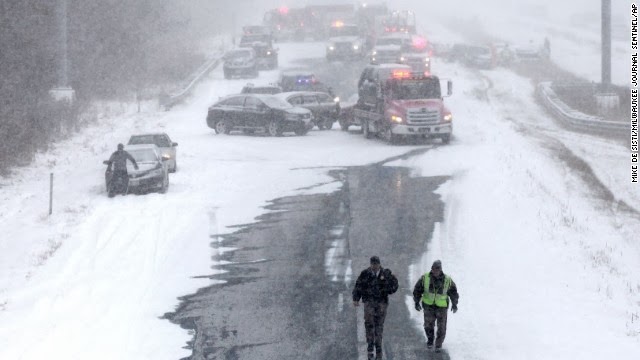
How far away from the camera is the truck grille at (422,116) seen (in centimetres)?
3638

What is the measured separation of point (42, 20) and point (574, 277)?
34.5 m

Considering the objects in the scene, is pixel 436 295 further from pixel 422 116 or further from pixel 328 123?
pixel 328 123

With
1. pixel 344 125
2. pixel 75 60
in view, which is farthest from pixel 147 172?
pixel 75 60

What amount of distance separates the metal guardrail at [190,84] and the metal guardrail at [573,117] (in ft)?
57.4

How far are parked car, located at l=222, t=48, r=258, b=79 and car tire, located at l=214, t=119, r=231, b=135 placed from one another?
66.1ft

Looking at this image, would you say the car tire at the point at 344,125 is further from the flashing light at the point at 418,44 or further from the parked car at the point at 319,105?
the flashing light at the point at 418,44

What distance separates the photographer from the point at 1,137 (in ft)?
115

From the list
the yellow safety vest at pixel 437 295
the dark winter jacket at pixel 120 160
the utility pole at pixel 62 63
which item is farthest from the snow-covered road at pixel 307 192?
the utility pole at pixel 62 63

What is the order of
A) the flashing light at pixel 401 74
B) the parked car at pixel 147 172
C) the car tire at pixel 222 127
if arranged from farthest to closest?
the car tire at pixel 222 127 → the flashing light at pixel 401 74 → the parked car at pixel 147 172

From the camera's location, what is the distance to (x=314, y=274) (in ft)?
66.3

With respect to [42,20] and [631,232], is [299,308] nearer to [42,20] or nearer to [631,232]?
[631,232]

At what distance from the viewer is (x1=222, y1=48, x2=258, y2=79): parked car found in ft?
202

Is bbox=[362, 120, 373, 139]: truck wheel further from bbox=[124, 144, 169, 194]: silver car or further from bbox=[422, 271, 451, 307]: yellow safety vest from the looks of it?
bbox=[422, 271, 451, 307]: yellow safety vest

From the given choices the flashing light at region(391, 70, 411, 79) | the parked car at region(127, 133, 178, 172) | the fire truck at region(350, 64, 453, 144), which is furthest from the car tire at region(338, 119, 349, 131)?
the parked car at region(127, 133, 178, 172)
